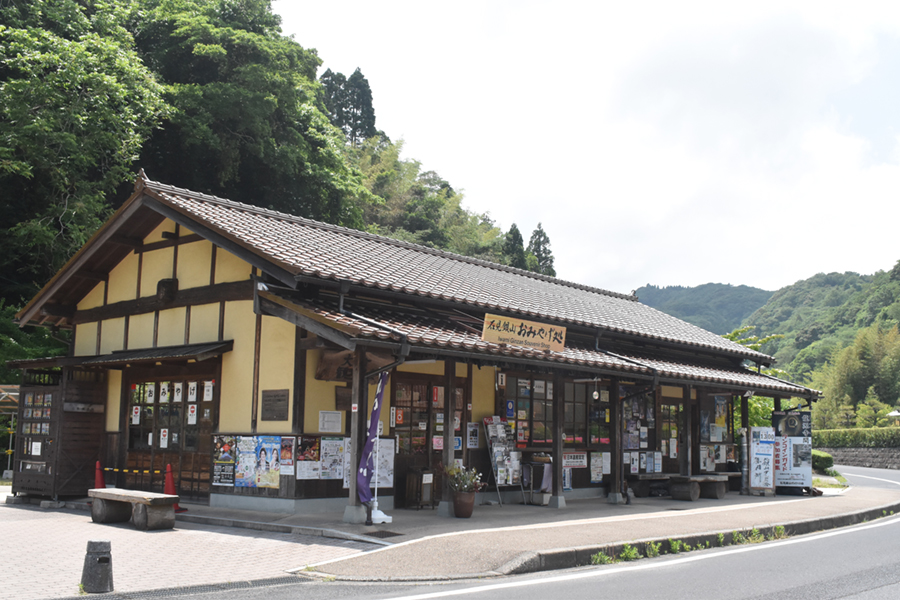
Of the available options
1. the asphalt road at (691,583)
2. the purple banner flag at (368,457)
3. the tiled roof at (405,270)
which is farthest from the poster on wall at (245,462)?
the asphalt road at (691,583)

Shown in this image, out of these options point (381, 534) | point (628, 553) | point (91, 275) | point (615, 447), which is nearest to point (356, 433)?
point (381, 534)

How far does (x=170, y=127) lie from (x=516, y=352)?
22.5m

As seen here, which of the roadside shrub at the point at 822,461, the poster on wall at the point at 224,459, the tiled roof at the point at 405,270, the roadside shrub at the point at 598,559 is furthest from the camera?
the roadside shrub at the point at 822,461

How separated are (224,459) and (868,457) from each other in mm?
41003

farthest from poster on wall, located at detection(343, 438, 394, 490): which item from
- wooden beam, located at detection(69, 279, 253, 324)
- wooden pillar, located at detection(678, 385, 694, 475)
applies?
wooden pillar, located at detection(678, 385, 694, 475)

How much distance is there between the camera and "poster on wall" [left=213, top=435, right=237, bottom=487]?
41.1ft

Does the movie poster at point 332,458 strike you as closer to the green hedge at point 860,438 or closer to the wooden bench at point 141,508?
the wooden bench at point 141,508

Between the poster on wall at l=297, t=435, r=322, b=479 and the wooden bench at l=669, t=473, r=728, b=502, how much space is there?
8375 mm

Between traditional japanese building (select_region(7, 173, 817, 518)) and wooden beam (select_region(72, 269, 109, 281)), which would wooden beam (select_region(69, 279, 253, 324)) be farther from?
wooden beam (select_region(72, 269, 109, 281))

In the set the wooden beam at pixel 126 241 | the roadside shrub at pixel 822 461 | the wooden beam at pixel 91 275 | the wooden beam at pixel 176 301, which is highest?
the wooden beam at pixel 126 241

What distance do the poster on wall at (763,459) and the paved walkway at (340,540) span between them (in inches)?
161

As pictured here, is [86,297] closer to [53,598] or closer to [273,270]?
[273,270]

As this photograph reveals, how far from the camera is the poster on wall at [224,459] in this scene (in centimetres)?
1252

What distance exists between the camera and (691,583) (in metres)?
7.29
